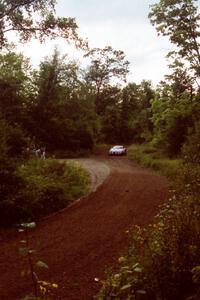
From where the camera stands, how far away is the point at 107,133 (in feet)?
263

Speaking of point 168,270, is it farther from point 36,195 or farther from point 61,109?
point 61,109

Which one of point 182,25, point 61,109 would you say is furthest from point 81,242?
point 61,109

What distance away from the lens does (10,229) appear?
13.6m

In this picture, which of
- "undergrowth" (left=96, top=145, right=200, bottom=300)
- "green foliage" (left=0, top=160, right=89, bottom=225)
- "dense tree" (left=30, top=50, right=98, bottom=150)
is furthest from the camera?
"dense tree" (left=30, top=50, right=98, bottom=150)

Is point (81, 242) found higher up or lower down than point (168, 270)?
lower down

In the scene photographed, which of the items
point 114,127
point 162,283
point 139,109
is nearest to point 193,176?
point 162,283

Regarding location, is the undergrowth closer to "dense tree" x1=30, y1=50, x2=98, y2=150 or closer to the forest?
the forest

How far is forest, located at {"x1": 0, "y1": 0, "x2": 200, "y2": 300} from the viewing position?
684 centimetres

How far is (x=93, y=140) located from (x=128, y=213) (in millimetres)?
43675

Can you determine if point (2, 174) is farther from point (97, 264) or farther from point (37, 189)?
point (97, 264)

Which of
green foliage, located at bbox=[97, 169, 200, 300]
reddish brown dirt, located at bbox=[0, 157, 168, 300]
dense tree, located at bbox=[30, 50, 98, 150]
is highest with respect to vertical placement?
dense tree, located at bbox=[30, 50, 98, 150]

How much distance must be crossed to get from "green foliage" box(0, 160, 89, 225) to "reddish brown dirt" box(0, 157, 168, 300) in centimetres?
51

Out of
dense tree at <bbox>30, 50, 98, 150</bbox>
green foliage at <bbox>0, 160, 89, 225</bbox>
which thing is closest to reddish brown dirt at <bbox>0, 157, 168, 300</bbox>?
green foliage at <bbox>0, 160, 89, 225</bbox>

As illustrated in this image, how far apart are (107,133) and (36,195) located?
65051 millimetres
